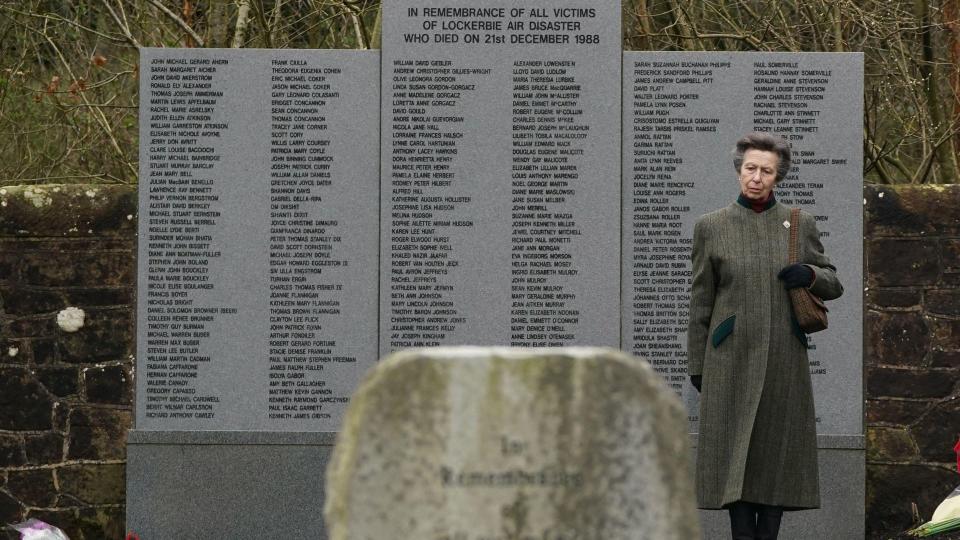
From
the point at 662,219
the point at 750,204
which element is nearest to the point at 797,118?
the point at 662,219

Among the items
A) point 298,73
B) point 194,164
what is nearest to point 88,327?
point 194,164

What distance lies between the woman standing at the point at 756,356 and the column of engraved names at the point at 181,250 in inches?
110

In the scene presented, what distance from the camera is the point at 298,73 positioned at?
7.59 meters

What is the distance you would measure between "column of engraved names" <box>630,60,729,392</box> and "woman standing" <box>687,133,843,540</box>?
152 cm

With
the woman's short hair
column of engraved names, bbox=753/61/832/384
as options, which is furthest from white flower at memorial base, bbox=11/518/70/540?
column of engraved names, bbox=753/61/832/384

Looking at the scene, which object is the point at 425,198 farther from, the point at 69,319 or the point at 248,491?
the point at 69,319

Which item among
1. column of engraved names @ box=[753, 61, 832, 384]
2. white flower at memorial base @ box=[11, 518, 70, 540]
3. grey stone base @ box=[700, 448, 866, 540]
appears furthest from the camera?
column of engraved names @ box=[753, 61, 832, 384]

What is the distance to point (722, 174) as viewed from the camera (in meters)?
7.52

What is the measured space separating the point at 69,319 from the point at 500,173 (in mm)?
2448

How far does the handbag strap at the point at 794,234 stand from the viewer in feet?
19.3

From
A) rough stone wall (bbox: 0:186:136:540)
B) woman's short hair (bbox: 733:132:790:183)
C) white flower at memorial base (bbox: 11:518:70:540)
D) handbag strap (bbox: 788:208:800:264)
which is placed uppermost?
woman's short hair (bbox: 733:132:790:183)

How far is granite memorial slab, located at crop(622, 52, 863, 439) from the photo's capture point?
24.6 ft

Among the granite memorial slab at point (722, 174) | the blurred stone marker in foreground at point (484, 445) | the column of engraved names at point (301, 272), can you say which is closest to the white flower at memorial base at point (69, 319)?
the column of engraved names at point (301, 272)

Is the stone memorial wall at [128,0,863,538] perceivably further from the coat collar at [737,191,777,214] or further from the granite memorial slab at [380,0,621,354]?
the coat collar at [737,191,777,214]
